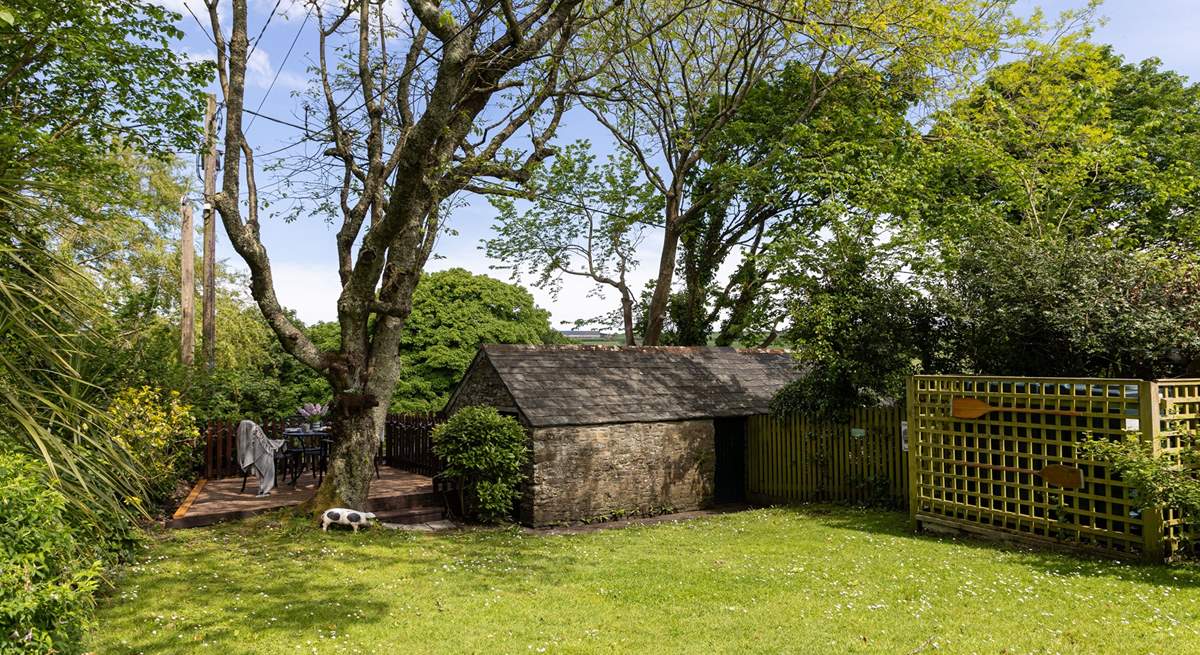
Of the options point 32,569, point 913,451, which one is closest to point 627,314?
point 913,451

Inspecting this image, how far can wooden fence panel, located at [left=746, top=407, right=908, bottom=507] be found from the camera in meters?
12.8

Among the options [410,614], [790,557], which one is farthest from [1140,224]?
[410,614]

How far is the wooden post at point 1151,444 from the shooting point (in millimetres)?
8234

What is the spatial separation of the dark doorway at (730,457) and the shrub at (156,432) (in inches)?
415

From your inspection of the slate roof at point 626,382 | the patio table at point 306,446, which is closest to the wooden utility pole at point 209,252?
the patio table at point 306,446

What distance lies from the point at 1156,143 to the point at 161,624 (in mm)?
25342

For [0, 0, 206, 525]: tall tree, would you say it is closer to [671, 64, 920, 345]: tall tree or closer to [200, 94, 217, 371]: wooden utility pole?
[200, 94, 217, 371]: wooden utility pole

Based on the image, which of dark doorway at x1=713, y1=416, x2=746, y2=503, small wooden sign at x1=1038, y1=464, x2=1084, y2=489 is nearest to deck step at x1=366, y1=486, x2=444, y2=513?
dark doorway at x1=713, y1=416, x2=746, y2=503

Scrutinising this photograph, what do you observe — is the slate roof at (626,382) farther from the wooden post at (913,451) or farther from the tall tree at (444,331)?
the tall tree at (444,331)

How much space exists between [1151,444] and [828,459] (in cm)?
615

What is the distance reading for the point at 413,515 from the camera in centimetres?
1280

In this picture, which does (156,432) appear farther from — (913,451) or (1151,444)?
(1151,444)

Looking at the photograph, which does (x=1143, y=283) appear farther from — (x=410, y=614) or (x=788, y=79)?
(x=788, y=79)

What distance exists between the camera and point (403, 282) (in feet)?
38.1
